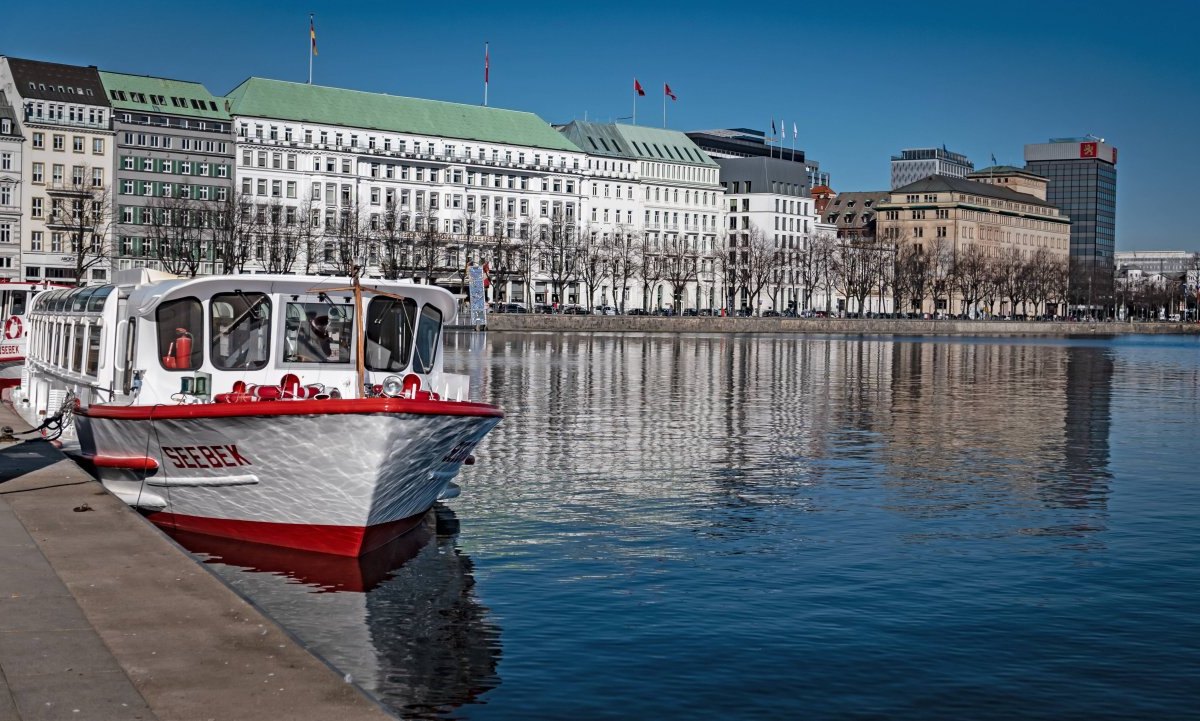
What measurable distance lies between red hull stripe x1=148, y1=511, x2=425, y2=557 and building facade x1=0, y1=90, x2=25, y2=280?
13326 centimetres

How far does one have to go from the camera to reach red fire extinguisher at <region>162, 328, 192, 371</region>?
24.7m

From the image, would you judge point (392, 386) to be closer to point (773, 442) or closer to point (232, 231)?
point (773, 442)

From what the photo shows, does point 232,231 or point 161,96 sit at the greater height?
point 161,96

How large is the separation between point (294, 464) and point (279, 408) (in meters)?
1.13

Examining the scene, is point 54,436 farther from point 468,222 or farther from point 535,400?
point 468,222

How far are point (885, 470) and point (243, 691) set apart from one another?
83.8 ft

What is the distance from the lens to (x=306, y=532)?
75.4ft

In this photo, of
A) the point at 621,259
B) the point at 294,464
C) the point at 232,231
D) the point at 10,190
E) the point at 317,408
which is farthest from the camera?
the point at 621,259

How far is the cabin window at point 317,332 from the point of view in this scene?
2520 centimetres

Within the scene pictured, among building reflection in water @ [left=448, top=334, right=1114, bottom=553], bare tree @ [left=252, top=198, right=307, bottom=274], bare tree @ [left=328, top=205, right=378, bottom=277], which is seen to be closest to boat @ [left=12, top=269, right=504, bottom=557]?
building reflection in water @ [left=448, top=334, right=1114, bottom=553]

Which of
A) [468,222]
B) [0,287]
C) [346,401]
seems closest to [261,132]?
[468,222]

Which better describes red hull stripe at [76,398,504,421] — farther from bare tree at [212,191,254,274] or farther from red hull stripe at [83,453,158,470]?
bare tree at [212,191,254,274]

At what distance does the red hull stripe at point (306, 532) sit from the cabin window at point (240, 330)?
2.69 m

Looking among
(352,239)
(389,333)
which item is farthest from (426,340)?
(352,239)
